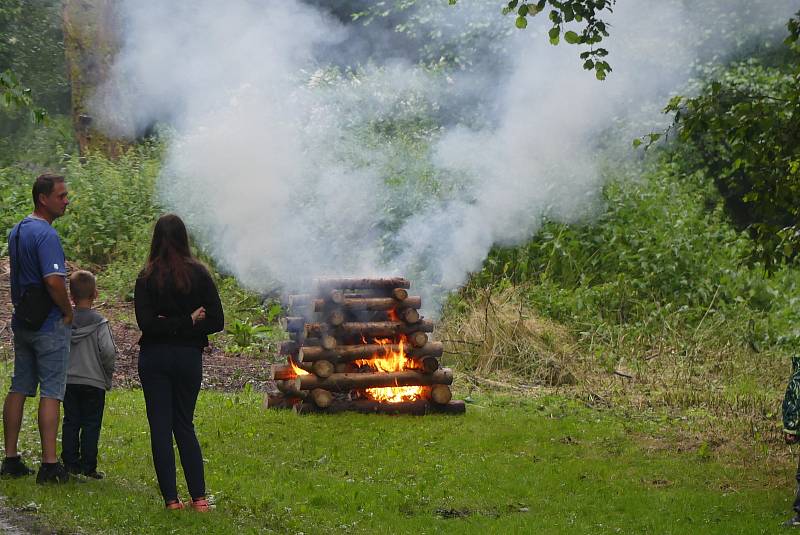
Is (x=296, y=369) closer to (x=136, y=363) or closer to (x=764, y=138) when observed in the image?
(x=136, y=363)

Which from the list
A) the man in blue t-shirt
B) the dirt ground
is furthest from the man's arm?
the dirt ground

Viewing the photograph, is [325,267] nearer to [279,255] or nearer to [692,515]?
[279,255]

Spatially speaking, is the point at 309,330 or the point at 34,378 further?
the point at 309,330

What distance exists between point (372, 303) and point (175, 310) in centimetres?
445

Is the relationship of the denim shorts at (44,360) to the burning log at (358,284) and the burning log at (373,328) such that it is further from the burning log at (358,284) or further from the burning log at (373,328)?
the burning log at (358,284)

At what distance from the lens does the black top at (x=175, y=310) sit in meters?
6.14

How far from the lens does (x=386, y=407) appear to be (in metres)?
10.3

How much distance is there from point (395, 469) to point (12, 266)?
128 inches

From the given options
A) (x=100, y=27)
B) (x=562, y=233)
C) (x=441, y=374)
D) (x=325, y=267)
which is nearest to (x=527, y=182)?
(x=562, y=233)

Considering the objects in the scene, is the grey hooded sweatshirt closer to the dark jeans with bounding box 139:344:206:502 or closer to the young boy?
the young boy

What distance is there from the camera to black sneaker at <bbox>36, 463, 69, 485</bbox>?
6.73 metres

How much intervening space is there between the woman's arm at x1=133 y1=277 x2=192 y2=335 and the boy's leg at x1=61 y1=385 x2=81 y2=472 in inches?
50.6

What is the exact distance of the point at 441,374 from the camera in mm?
10492

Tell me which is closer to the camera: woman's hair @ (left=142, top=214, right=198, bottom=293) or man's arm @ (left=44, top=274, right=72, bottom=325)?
woman's hair @ (left=142, top=214, right=198, bottom=293)
